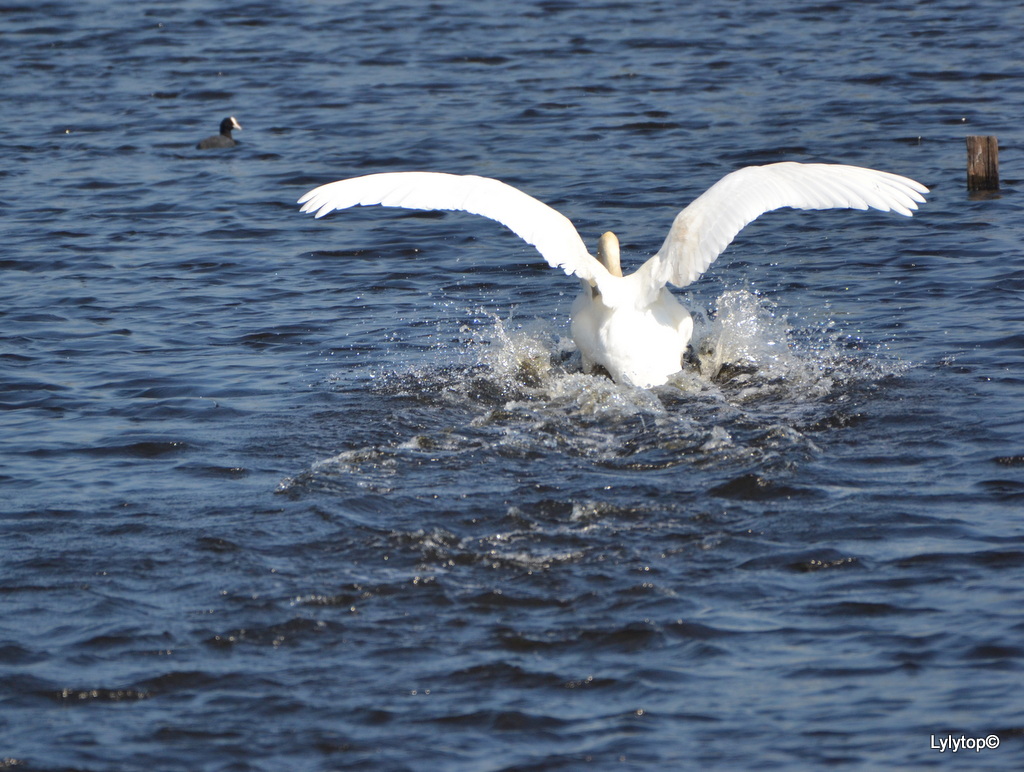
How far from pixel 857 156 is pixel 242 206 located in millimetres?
6215

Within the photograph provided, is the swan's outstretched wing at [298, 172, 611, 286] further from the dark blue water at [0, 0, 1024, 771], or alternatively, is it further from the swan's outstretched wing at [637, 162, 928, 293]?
the dark blue water at [0, 0, 1024, 771]

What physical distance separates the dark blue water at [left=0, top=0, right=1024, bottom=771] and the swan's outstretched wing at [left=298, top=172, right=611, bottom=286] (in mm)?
811

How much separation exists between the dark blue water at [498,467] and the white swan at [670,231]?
300 mm

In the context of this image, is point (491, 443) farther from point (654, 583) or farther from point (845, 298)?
point (845, 298)

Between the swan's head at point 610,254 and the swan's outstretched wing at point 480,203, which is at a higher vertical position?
the swan's outstretched wing at point 480,203

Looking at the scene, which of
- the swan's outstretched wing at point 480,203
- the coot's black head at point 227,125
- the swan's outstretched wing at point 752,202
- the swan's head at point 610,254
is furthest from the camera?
the coot's black head at point 227,125

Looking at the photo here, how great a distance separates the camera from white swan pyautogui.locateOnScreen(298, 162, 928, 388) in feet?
29.7

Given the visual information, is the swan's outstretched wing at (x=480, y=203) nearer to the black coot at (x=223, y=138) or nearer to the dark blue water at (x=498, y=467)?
the dark blue water at (x=498, y=467)

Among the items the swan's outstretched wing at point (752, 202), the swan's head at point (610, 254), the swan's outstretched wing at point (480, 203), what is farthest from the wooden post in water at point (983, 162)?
the swan's outstretched wing at point (480, 203)

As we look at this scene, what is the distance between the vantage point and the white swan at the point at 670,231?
29.7 ft

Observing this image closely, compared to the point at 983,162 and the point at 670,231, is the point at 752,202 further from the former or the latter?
the point at 983,162

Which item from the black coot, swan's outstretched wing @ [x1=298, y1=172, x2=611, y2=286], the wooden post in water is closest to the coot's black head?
the black coot

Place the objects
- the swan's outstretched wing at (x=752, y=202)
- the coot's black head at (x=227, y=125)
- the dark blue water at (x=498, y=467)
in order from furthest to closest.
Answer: the coot's black head at (x=227, y=125) < the swan's outstretched wing at (x=752, y=202) < the dark blue water at (x=498, y=467)

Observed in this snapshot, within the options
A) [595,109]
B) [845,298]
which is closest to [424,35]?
[595,109]
